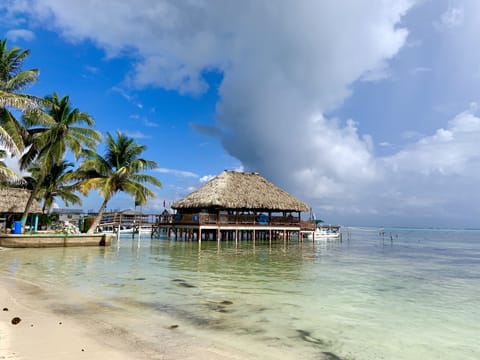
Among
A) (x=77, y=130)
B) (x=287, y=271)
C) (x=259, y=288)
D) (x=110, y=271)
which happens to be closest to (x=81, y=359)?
(x=259, y=288)

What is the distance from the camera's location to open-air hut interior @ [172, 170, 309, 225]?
23547 millimetres

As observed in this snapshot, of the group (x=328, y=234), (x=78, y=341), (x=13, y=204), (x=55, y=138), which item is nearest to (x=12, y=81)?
(x=55, y=138)

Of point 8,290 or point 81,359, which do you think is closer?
point 81,359

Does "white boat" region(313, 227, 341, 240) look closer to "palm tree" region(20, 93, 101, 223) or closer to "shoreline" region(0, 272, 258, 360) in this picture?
"palm tree" region(20, 93, 101, 223)

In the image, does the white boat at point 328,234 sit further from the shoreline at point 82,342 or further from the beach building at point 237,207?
the shoreline at point 82,342

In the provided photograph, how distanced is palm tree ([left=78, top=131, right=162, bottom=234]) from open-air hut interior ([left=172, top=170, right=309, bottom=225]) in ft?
12.3

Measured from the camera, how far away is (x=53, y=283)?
28.3 feet

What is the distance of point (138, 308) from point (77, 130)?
50.9 feet

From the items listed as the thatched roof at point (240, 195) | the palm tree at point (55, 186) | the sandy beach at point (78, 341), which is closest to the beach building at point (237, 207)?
the thatched roof at point (240, 195)

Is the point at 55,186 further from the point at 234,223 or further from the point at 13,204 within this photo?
the point at 234,223

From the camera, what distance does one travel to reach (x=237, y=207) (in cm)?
2377

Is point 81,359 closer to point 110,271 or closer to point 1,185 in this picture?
point 110,271

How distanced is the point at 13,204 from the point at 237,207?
44.3 ft

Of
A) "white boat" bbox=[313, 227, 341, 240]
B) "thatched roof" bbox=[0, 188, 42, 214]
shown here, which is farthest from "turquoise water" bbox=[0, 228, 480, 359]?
"white boat" bbox=[313, 227, 341, 240]
